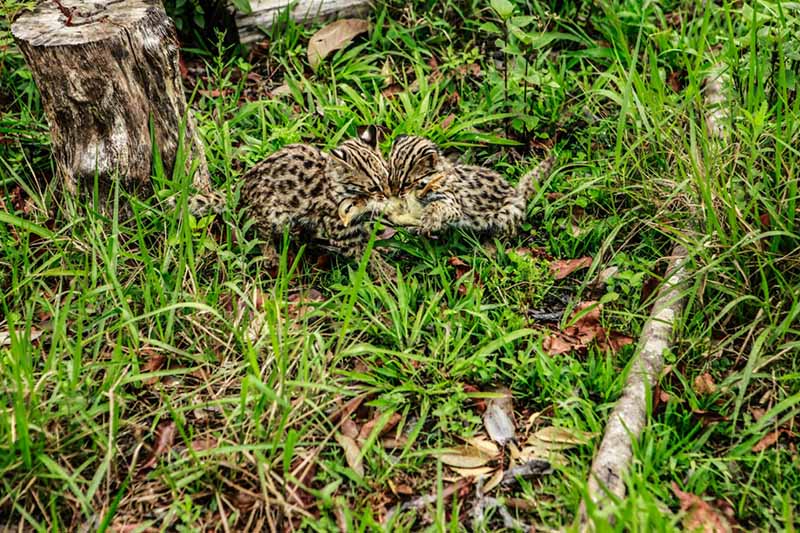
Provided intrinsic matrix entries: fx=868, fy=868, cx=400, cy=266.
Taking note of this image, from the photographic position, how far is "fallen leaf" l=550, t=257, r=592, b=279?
17.7 feet

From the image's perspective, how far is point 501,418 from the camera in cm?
458

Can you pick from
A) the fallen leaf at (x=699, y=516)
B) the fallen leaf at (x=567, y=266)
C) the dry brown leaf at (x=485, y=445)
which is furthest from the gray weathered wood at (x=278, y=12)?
the fallen leaf at (x=699, y=516)

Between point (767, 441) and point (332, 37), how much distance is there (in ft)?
14.8

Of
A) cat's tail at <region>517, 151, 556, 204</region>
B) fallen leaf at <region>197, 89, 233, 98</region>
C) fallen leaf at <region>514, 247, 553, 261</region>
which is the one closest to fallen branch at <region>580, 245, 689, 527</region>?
fallen leaf at <region>514, 247, 553, 261</region>

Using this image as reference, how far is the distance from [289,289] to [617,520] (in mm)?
2624

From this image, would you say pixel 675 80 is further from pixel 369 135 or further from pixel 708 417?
pixel 708 417

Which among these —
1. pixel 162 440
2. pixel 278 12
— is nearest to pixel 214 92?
pixel 278 12

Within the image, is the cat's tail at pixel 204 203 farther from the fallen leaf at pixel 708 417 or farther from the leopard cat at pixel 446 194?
the fallen leaf at pixel 708 417

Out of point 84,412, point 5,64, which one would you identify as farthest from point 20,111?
point 84,412

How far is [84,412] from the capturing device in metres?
4.24

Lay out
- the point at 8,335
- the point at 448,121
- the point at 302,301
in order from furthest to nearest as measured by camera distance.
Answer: the point at 448,121, the point at 302,301, the point at 8,335

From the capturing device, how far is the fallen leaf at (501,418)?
14.8 feet

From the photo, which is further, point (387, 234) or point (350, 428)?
point (387, 234)

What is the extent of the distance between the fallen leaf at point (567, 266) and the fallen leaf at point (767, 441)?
1550 mm
